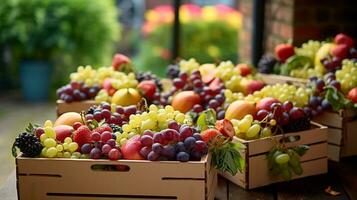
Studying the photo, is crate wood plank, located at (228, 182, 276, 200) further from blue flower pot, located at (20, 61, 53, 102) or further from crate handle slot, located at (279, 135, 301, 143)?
blue flower pot, located at (20, 61, 53, 102)

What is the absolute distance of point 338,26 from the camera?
3832 mm

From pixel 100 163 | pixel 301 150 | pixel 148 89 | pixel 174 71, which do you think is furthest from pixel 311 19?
pixel 100 163

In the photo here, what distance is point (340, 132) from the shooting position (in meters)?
2.44

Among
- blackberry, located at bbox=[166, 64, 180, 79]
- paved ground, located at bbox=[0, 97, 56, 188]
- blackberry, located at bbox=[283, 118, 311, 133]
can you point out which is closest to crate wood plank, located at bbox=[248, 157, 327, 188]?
blackberry, located at bbox=[283, 118, 311, 133]

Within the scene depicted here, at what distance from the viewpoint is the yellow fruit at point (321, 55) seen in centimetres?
279

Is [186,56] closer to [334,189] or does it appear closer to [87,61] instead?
[87,61]

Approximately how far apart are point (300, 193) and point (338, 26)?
6.49 ft

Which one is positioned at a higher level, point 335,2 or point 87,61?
point 335,2

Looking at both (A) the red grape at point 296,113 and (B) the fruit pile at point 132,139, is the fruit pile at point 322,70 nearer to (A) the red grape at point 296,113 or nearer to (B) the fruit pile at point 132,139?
(A) the red grape at point 296,113

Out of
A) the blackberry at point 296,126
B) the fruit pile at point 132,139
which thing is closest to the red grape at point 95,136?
the fruit pile at point 132,139

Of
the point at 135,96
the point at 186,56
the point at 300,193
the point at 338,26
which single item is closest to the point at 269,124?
the point at 300,193

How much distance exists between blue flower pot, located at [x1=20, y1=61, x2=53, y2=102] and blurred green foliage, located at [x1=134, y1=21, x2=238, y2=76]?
3.89ft

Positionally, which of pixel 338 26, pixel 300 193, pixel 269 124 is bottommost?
pixel 300 193

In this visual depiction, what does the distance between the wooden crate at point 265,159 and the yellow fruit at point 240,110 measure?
15 cm
